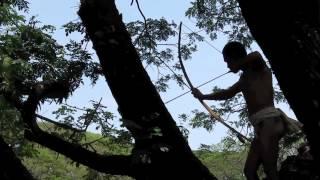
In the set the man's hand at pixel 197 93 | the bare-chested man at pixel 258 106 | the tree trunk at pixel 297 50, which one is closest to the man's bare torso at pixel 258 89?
the bare-chested man at pixel 258 106

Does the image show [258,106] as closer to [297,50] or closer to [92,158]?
[92,158]

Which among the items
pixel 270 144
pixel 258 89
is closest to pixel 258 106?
pixel 258 89

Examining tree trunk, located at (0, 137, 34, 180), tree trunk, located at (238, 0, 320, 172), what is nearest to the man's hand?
tree trunk, located at (0, 137, 34, 180)

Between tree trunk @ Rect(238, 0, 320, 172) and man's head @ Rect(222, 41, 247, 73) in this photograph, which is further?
man's head @ Rect(222, 41, 247, 73)

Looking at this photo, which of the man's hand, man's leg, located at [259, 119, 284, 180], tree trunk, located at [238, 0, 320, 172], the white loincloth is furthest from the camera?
the man's hand

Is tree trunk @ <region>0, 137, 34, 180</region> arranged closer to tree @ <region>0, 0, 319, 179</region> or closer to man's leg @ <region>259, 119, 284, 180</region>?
tree @ <region>0, 0, 319, 179</region>

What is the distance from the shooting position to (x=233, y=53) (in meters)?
3.44

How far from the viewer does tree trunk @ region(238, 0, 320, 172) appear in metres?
2.14

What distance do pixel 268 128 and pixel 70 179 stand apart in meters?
17.2

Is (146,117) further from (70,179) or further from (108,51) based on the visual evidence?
(70,179)

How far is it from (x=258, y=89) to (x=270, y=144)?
1.28ft

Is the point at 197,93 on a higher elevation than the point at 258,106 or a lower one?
higher

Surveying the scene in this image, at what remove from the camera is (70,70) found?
6.11 meters

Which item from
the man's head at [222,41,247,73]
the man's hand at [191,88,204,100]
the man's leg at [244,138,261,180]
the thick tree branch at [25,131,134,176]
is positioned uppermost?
the man's head at [222,41,247,73]
